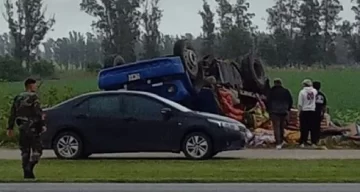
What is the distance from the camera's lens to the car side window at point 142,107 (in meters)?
19.0

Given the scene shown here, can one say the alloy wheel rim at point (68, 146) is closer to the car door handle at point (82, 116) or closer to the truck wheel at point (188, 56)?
the car door handle at point (82, 116)

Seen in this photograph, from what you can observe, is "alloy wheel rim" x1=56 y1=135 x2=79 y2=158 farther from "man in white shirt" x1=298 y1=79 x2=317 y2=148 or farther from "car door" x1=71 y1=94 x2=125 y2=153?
"man in white shirt" x1=298 y1=79 x2=317 y2=148

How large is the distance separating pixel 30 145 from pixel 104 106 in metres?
4.50

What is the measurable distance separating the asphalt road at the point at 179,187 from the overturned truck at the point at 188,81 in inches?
334

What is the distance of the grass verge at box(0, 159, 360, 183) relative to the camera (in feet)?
49.4

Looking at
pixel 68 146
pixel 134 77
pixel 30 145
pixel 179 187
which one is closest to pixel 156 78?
pixel 134 77

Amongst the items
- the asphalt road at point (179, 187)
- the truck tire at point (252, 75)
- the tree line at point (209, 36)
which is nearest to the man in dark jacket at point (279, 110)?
the truck tire at point (252, 75)

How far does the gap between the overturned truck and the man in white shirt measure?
214 centimetres

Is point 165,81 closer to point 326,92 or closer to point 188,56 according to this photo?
point 188,56

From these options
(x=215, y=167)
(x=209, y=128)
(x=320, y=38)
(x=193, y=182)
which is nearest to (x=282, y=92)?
(x=209, y=128)

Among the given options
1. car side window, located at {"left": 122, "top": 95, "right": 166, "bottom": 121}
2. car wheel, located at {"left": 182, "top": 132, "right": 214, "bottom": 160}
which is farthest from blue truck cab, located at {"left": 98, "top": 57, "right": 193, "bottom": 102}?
car wheel, located at {"left": 182, "top": 132, "right": 214, "bottom": 160}

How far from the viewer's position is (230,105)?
2336 cm

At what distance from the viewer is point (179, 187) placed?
13742 millimetres

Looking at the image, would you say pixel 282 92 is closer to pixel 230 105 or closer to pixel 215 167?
pixel 230 105
